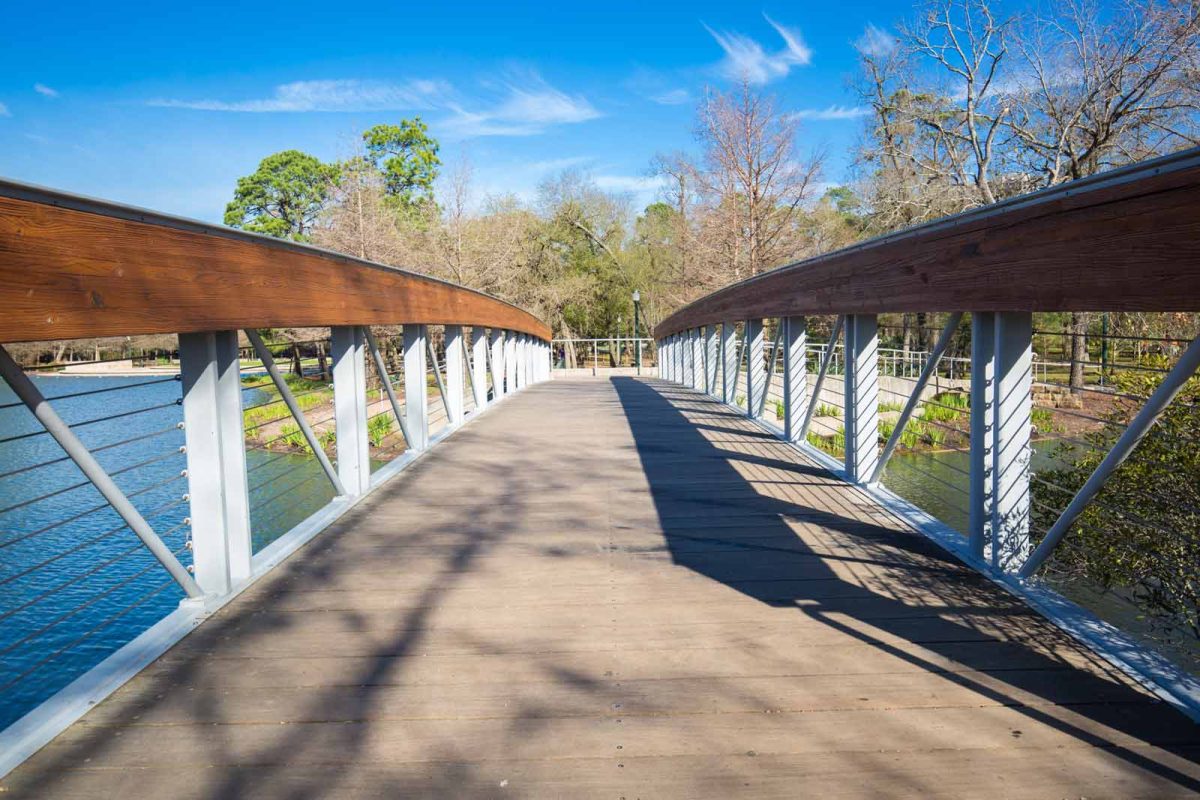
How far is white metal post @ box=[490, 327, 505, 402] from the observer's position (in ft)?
32.2

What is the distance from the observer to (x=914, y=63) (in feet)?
70.1

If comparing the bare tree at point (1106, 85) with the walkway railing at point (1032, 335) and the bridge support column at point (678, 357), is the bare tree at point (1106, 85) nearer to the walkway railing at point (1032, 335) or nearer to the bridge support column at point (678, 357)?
the bridge support column at point (678, 357)

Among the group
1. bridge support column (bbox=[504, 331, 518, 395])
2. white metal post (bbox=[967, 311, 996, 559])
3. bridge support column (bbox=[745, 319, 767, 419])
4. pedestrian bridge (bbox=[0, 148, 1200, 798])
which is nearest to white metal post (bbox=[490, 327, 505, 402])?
bridge support column (bbox=[504, 331, 518, 395])

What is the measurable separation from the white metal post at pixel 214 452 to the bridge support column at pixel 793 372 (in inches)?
156

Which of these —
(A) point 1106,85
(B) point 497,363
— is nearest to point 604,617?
(B) point 497,363

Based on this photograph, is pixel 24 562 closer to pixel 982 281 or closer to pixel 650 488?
pixel 650 488

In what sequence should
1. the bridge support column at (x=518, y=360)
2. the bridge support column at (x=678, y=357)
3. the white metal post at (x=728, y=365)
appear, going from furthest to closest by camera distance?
the bridge support column at (x=678, y=357) < the bridge support column at (x=518, y=360) < the white metal post at (x=728, y=365)

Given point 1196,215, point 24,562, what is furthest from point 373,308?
point 24,562

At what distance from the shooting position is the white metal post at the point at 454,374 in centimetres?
710

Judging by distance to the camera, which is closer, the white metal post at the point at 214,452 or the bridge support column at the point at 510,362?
the white metal post at the point at 214,452

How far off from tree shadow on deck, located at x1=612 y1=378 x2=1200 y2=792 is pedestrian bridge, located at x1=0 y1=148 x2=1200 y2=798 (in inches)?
0.5

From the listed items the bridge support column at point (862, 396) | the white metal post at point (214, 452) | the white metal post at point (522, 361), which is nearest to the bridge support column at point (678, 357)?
the white metal post at point (522, 361)

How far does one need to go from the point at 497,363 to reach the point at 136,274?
7714 mm

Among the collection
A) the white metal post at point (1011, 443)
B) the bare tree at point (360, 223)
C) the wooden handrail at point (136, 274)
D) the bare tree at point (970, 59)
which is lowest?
the white metal post at point (1011, 443)
